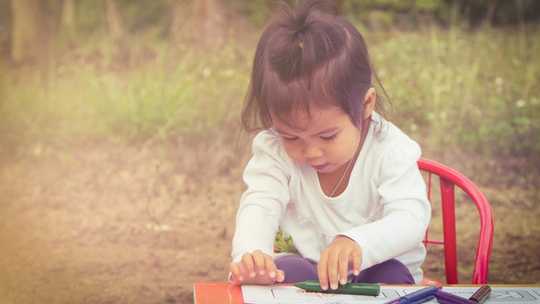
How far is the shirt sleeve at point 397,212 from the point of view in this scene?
5.31ft

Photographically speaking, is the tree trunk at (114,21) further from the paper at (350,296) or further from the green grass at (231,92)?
the paper at (350,296)

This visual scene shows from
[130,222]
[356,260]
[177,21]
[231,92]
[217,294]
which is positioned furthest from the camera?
[177,21]

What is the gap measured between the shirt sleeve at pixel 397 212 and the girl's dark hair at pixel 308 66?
0.36 feet

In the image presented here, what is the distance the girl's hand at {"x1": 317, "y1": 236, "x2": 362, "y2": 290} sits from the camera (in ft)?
4.79

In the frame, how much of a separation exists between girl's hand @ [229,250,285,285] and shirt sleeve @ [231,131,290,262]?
0.43 ft

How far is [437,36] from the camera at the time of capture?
503cm

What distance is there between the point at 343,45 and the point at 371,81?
109 millimetres

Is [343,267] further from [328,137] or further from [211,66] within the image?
[211,66]

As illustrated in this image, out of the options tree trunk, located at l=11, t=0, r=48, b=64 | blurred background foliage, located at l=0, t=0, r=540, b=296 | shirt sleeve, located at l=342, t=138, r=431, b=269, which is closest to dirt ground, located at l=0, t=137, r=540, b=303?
blurred background foliage, located at l=0, t=0, r=540, b=296

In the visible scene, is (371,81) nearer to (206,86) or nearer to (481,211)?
(481,211)

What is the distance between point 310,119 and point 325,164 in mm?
104

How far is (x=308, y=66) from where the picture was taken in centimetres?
165

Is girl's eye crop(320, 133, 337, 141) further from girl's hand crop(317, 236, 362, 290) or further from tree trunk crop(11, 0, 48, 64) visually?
tree trunk crop(11, 0, 48, 64)

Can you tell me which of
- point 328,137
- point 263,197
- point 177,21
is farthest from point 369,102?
point 177,21
